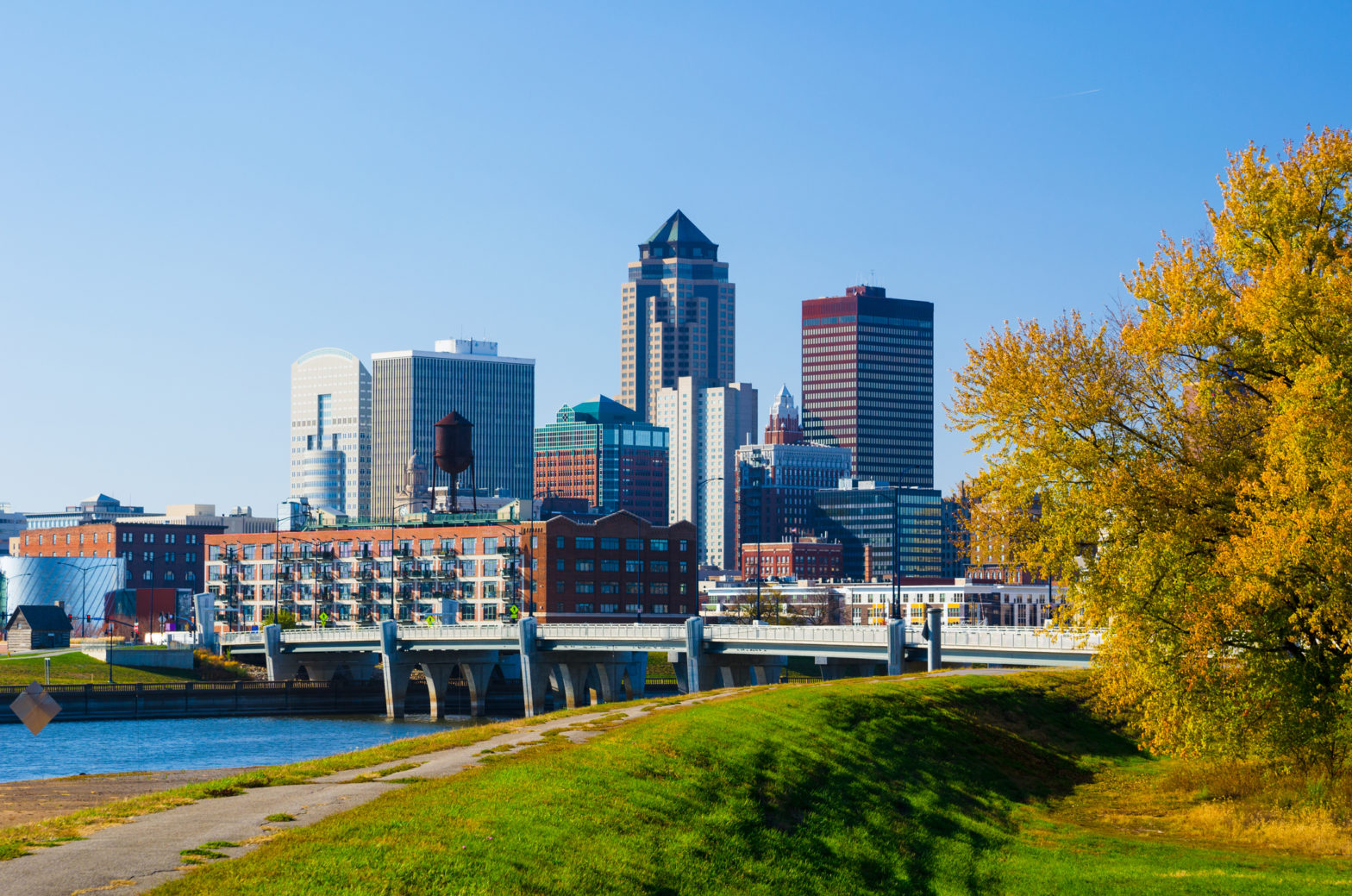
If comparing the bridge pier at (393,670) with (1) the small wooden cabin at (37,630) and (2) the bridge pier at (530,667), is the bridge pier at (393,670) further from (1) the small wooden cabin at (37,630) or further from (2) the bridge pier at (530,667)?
(1) the small wooden cabin at (37,630)

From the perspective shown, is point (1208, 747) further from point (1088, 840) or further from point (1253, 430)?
point (1253, 430)

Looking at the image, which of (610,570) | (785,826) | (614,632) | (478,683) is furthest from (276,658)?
(785,826)

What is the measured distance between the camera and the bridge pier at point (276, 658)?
147m

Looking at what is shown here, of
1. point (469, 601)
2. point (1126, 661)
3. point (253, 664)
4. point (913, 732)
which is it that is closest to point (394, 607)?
point (469, 601)

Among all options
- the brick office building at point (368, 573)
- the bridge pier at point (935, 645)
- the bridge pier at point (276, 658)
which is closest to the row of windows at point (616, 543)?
the brick office building at point (368, 573)

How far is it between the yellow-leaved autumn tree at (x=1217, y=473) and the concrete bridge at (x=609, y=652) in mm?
39131

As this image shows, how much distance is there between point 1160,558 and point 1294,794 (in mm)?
7617

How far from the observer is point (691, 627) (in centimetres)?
10588

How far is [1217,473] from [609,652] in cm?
8970

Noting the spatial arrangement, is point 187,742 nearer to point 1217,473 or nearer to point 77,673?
point 77,673

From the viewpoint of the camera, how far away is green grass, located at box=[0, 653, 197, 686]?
13412 cm

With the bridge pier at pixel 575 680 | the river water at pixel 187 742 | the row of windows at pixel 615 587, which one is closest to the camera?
the river water at pixel 187 742

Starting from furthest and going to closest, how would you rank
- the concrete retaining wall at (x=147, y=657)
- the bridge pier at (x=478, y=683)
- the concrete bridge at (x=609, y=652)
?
the concrete retaining wall at (x=147, y=657)
the bridge pier at (x=478, y=683)
the concrete bridge at (x=609, y=652)

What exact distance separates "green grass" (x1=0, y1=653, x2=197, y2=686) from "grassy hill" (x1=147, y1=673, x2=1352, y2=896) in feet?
336
